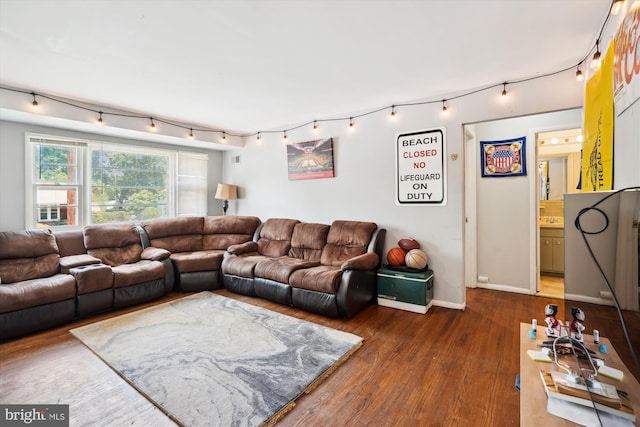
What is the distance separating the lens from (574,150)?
4.65 metres

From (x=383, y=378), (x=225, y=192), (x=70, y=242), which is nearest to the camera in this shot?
(x=383, y=378)

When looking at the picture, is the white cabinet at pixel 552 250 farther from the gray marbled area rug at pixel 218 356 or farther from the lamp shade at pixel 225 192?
the lamp shade at pixel 225 192

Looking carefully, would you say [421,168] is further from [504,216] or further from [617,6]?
[617,6]

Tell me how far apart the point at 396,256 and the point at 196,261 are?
2724mm

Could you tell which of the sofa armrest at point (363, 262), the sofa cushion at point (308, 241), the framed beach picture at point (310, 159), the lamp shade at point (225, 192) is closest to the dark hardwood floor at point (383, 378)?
the sofa armrest at point (363, 262)

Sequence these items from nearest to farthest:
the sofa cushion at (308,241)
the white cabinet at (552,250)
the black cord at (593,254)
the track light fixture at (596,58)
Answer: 1. the black cord at (593,254)
2. the track light fixture at (596,58)
3. the sofa cushion at (308,241)
4. the white cabinet at (552,250)

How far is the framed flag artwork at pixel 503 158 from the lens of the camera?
394 cm

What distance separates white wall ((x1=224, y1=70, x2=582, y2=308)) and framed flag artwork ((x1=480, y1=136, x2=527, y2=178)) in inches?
44.9

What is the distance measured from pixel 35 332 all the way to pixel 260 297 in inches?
87.4

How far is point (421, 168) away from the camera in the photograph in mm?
3607

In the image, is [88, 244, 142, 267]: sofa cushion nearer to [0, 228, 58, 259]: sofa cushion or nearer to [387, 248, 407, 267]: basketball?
[0, 228, 58, 259]: sofa cushion

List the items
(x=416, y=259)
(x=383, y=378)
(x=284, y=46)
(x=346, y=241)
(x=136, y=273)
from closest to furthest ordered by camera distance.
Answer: (x=383, y=378)
(x=284, y=46)
(x=416, y=259)
(x=136, y=273)
(x=346, y=241)

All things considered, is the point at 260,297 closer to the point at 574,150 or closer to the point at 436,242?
the point at 436,242

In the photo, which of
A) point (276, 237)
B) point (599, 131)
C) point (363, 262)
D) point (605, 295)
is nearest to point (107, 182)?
point (276, 237)
